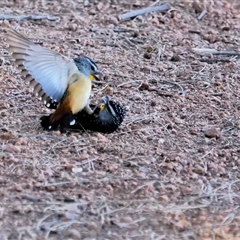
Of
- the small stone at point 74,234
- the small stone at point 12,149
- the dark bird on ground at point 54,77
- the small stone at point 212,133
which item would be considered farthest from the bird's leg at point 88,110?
the small stone at point 74,234

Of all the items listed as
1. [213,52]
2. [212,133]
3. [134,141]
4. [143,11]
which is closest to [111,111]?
[134,141]

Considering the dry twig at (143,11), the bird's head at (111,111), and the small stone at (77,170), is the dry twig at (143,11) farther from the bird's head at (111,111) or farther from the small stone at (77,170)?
the small stone at (77,170)

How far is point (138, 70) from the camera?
19.1 feet

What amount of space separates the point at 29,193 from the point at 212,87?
2079mm

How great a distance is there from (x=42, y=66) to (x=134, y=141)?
2.23 ft

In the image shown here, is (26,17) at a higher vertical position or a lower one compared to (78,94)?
lower

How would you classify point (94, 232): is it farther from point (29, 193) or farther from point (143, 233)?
point (29, 193)

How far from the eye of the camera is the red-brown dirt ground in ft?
12.2

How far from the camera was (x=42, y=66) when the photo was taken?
179 inches

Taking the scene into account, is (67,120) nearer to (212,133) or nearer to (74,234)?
(212,133)

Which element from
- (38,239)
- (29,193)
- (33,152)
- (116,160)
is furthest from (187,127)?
(38,239)

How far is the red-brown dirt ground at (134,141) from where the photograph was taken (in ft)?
12.2

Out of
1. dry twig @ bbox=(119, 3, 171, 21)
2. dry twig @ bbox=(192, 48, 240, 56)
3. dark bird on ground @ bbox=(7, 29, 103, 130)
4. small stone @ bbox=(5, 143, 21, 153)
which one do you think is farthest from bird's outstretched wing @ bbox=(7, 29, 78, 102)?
dry twig @ bbox=(119, 3, 171, 21)

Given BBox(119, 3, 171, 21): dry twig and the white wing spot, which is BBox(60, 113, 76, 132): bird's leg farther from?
BBox(119, 3, 171, 21): dry twig
